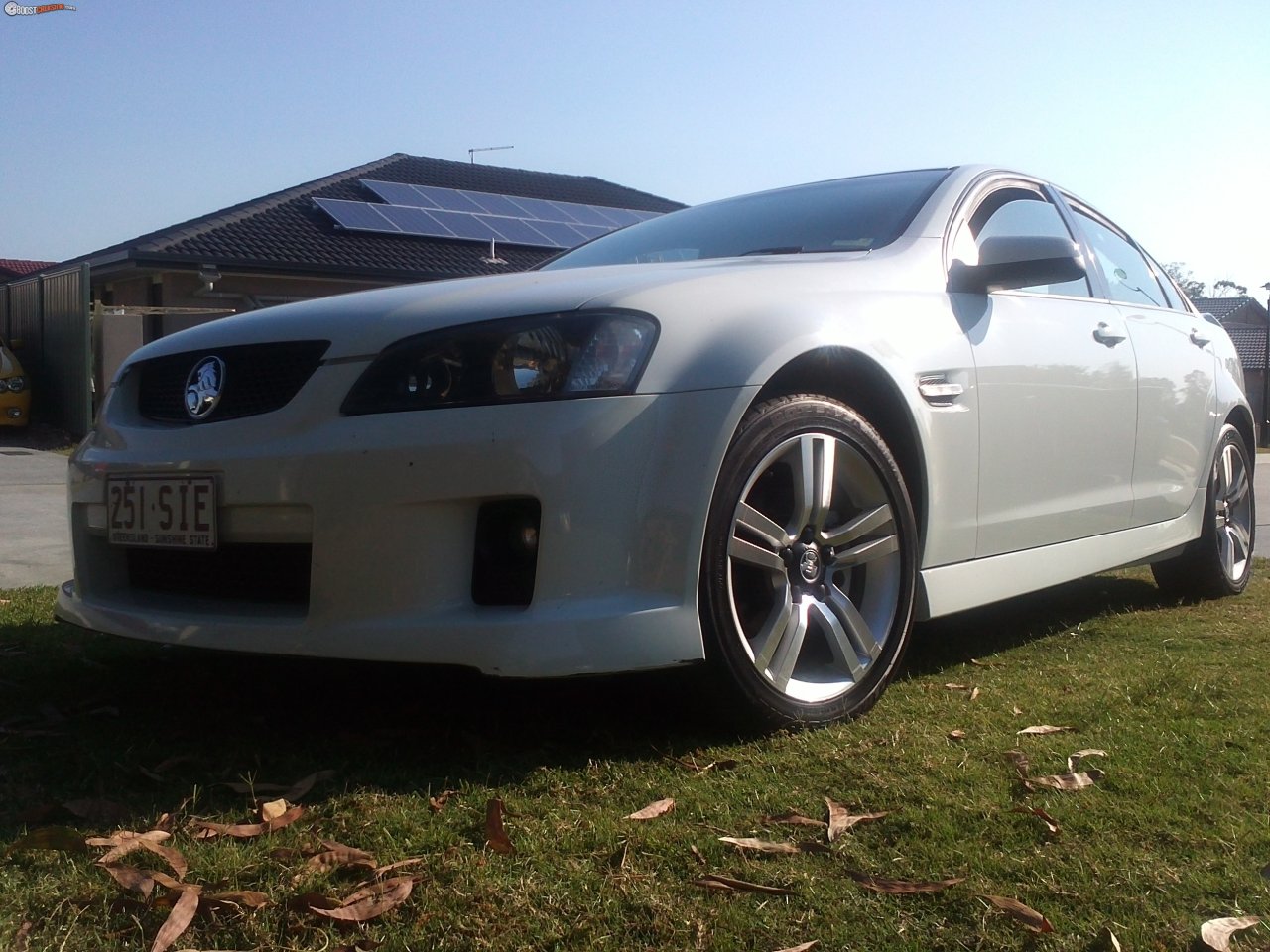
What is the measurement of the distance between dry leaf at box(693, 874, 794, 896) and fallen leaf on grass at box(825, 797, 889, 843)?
0.25 metres

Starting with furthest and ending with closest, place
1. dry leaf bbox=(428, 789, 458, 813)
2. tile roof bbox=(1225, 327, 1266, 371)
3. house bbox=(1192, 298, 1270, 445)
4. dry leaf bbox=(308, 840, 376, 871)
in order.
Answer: tile roof bbox=(1225, 327, 1266, 371), house bbox=(1192, 298, 1270, 445), dry leaf bbox=(428, 789, 458, 813), dry leaf bbox=(308, 840, 376, 871)

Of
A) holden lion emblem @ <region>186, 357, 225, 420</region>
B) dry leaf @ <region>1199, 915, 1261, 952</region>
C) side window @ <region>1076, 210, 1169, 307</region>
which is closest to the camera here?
dry leaf @ <region>1199, 915, 1261, 952</region>

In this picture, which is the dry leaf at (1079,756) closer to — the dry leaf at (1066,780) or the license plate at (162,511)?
the dry leaf at (1066,780)

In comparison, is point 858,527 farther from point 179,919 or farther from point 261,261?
point 261,261

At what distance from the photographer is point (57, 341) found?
16.6 m

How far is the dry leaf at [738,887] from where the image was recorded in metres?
2.04

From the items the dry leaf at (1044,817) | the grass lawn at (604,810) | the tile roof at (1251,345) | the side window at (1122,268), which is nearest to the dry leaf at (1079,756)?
the grass lawn at (604,810)

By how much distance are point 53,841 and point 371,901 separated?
63 cm

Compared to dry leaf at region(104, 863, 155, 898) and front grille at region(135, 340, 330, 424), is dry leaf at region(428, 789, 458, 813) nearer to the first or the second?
dry leaf at region(104, 863, 155, 898)

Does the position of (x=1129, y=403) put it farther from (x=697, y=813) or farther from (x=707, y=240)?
(x=697, y=813)

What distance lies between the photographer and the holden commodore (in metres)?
2.61

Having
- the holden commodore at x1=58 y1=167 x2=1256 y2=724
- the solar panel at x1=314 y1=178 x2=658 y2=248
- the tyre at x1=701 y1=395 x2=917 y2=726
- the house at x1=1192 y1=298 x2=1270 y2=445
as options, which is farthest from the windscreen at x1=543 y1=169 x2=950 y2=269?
the house at x1=1192 y1=298 x2=1270 y2=445

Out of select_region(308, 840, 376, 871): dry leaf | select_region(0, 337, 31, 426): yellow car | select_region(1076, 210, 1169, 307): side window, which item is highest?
select_region(1076, 210, 1169, 307): side window

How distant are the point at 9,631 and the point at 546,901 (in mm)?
2910
